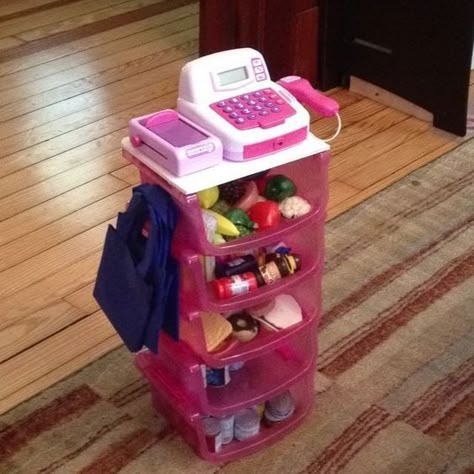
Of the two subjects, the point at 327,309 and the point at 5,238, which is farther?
the point at 5,238

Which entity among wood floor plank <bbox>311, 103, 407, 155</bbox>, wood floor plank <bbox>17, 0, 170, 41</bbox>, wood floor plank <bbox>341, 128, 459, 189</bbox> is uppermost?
wood floor plank <bbox>17, 0, 170, 41</bbox>

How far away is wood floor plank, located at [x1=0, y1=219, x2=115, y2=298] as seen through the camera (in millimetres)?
1768

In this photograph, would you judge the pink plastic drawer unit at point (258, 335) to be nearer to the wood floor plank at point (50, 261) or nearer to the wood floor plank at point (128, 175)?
the wood floor plank at point (50, 261)

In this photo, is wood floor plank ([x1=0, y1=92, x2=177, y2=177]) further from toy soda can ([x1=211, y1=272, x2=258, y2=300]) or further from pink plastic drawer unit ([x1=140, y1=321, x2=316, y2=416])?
toy soda can ([x1=211, y1=272, x2=258, y2=300])

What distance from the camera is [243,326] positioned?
128 cm

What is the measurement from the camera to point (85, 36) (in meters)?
2.96

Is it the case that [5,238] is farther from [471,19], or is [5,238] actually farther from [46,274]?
[471,19]

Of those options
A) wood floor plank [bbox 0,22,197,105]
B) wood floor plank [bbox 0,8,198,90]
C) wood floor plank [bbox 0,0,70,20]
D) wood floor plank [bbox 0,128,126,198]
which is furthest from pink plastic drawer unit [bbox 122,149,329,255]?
wood floor plank [bbox 0,0,70,20]

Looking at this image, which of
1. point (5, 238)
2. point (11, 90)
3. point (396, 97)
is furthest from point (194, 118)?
point (11, 90)

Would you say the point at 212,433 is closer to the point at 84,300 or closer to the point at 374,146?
the point at 84,300

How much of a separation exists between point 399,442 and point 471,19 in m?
1.19

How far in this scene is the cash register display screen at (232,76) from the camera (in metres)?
1.22

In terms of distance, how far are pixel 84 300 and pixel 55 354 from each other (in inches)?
6.5

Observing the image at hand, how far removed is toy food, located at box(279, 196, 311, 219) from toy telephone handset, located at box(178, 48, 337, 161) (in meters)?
0.10
